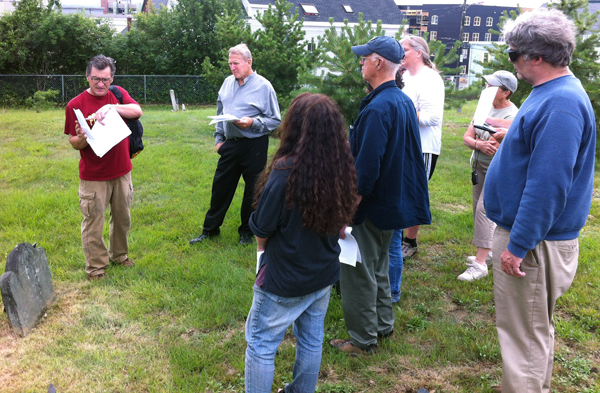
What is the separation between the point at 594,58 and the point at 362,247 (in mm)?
7389

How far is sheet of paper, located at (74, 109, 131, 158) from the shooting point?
393 cm

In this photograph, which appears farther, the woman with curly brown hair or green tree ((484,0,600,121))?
green tree ((484,0,600,121))

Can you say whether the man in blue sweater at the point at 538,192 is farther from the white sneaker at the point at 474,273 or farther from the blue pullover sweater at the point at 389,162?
the white sneaker at the point at 474,273

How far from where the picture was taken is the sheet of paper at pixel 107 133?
3926 millimetres

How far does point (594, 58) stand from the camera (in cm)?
803

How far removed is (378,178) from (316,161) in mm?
911

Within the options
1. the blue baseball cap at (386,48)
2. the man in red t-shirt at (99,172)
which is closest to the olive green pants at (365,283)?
the blue baseball cap at (386,48)

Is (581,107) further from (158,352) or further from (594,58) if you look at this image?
(594,58)

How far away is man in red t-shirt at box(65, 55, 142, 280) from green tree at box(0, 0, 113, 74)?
19761 millimetres

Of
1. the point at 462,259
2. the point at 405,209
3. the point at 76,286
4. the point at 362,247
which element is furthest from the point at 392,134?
the point at 76,286

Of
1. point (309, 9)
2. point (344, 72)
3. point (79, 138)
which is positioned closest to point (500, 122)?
point (344, 72)

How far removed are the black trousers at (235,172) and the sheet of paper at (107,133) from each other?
1392 millimetres

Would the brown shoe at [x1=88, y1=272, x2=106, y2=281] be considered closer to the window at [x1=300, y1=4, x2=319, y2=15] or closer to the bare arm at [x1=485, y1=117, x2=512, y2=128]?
the bare arm at [x1=485, y1=117, x2=512, y2=128]

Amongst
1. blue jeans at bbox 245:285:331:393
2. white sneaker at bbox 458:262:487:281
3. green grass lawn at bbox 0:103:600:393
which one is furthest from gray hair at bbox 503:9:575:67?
white sneaker at bbox 458:262:487:281
